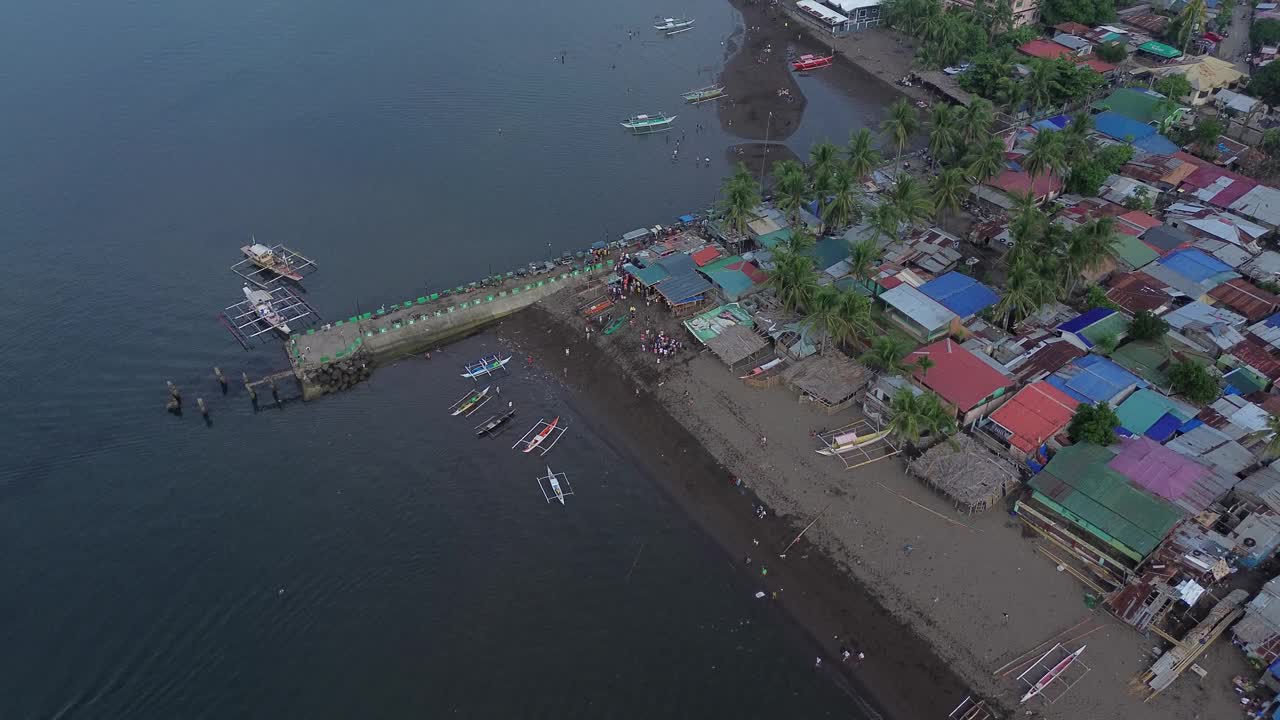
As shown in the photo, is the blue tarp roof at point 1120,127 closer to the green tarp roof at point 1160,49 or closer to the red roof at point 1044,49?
the red roof at point 1044,49

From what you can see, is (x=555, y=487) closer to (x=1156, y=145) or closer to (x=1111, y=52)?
(x=1156, y=145)

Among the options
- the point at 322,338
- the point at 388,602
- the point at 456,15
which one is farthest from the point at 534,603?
the point at 456,15

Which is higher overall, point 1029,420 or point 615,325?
point 1029,420

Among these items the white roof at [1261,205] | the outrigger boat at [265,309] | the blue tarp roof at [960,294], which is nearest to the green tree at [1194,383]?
the blue tarp roof at [960,294]

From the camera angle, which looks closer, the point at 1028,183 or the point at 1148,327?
the point at 1148,327

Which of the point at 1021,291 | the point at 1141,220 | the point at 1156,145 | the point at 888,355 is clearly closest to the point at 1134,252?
the point at 1141,220

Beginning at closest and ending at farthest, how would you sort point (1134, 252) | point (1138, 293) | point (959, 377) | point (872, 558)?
point (872, 558) < point (959, 377) < point (1138, 293) < point (1134, 252)
